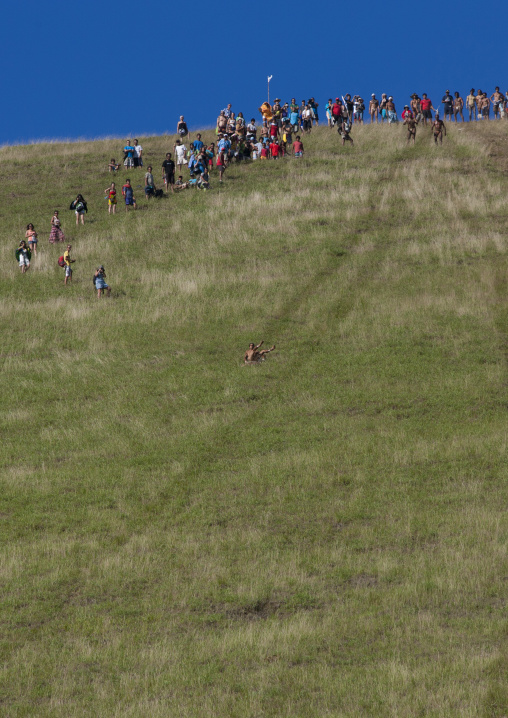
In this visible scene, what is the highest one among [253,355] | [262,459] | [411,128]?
[411,128]

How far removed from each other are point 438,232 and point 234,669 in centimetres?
2677

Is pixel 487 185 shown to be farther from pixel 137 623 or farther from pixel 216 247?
pixel 137 623

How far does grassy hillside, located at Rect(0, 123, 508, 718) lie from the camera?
13055mm

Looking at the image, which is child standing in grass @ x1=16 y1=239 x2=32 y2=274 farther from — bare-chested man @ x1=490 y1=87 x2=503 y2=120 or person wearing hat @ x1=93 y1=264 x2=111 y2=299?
bare-chested man @ x1=490 y1=87 x2=503 y2=120

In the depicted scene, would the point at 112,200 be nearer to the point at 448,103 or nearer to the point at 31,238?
the point at 31,238

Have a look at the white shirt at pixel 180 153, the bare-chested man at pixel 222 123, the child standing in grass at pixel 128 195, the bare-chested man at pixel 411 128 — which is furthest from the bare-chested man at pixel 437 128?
the child standing in grass at pixel 128 195

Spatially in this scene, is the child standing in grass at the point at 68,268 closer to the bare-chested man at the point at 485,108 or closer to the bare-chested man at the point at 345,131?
the bare-chested man at the point at 345,131

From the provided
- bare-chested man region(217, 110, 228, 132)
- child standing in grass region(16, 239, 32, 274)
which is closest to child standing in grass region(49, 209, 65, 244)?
child standing in grass region(16, 239, 32, 274)

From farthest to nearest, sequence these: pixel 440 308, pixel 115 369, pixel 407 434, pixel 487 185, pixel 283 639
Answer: pixel 487 185, pixel 440 308, pixel 115 369, pixel 407 434, pixel 283 639

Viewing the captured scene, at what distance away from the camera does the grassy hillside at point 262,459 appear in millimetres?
13055

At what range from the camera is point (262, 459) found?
68.6ft

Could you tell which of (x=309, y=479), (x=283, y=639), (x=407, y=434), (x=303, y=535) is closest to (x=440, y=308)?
(x=407, y=434)

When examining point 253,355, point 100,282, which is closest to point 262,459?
point 253,355

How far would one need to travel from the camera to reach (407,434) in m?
21.9
